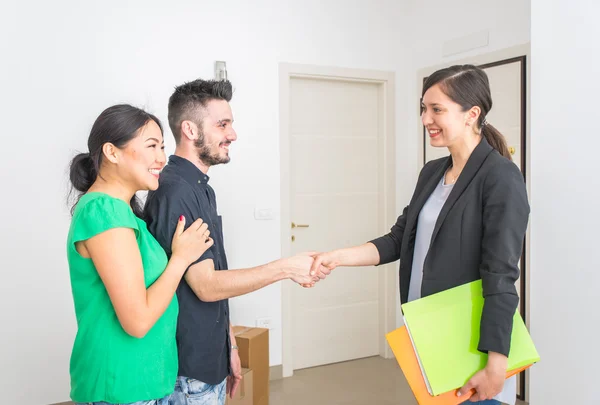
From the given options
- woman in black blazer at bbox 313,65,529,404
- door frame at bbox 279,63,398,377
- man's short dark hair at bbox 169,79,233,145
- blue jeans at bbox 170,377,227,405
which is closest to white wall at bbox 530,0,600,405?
woman in black blazer at bbox 313,65,529,404

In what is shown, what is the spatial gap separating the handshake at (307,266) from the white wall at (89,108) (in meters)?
1.76

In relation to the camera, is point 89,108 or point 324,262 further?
point 89,108

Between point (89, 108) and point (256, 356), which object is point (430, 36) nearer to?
point (89, 108)

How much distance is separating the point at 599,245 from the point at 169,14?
2845 mm

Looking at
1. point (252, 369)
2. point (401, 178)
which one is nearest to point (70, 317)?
point (252, 369)

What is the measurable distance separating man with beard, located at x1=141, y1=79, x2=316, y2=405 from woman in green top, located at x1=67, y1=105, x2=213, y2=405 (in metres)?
0.09

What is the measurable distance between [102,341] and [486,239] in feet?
3.46

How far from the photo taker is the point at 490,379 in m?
1.48

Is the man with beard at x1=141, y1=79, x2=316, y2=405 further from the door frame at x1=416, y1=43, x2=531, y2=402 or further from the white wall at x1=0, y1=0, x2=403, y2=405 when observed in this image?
the door frame at x1=416, y1=43, x2=531, y2=402

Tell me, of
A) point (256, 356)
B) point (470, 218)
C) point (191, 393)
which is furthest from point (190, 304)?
point (256, 356)

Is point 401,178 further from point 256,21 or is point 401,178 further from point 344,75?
point 256,21

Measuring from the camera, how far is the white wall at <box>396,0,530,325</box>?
354 centimetres

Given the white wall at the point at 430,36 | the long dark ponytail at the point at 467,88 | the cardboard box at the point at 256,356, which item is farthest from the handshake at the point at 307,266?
the white wall at the point at 430,36

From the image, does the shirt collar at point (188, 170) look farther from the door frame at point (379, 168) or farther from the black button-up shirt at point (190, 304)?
the door frame at point (379, 168)
